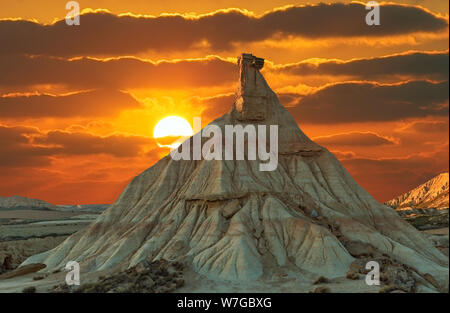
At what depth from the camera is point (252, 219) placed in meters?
77.6

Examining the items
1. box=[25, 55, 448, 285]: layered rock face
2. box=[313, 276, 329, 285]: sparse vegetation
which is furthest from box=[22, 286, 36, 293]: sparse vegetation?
box=[313, 276, 329, 285]: sparse vegetation

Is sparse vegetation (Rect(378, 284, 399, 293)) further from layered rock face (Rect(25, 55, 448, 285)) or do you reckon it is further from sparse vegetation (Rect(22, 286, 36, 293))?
sparse vegetation (Rect(22, 286, 36, 293))

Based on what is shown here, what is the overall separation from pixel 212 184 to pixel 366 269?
85.6 ft

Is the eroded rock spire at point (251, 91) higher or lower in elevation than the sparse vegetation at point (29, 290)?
higher

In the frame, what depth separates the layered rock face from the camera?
71.2 m

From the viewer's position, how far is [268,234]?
246 ft

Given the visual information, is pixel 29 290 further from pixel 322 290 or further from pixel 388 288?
pixel 388 288

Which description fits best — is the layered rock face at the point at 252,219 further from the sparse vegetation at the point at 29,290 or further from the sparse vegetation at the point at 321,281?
the sparse vegetation at the point at 29,290

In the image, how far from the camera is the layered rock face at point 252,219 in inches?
2803

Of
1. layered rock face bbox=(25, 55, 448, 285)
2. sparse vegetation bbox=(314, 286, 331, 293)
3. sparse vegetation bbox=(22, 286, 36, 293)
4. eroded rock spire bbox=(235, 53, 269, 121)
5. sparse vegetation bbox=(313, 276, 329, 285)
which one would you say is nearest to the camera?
sparse vegetation bbox=(314, 286, 331, 293)

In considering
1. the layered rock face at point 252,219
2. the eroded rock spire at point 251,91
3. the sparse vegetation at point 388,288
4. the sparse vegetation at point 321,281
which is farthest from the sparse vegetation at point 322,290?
the eroded rock spire at point 251,91

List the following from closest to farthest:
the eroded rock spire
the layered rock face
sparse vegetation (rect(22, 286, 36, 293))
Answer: sparse vegetation (rect(22, 286, 36, 293))
the layered rock face
the eroded rock spire

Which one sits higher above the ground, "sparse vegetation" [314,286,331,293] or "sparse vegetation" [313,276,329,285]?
"sparse vegetation" [313,276,329,285]
